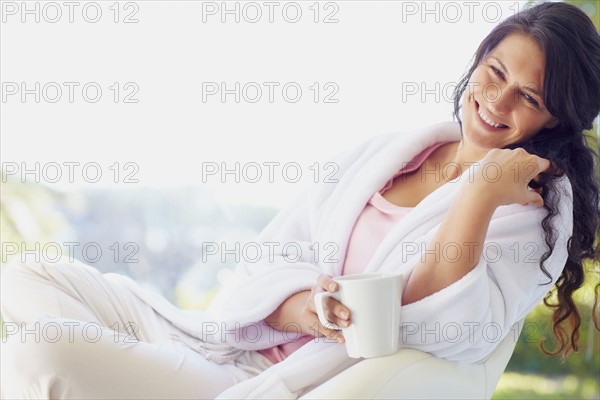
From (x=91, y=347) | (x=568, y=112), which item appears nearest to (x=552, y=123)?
(x=568, y=112)

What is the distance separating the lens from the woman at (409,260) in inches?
48.2

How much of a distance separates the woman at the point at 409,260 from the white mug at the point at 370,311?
0.06 feet

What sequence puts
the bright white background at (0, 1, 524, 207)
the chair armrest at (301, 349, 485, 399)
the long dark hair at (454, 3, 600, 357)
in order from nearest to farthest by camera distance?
the chair armrest at (301, 349, 485, 399) → the long dark hair at (454, 3, 600, 357) → the bright white background at (0, 1, 524, 207)

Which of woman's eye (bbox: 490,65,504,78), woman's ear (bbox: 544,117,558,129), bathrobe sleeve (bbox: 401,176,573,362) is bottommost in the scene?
bathrobe sleeve (bbox: 401,176,573,362)

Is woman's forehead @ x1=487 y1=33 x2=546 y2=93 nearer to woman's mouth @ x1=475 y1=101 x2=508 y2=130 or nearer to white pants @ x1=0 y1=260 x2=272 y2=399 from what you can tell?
woman's mouth @ x1=475 y1=101 x2=508 y2=130

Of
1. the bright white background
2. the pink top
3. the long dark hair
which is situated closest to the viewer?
the long dark hair

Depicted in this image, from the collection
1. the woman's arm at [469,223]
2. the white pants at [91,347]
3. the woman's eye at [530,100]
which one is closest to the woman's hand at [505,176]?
the woman's arm at [469,223]

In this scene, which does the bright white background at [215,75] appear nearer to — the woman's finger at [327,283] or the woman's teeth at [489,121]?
the woman's teeth at [489,121]

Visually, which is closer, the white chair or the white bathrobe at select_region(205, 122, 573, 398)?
the white chair

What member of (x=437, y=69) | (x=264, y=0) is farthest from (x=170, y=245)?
(x=437, y=69)

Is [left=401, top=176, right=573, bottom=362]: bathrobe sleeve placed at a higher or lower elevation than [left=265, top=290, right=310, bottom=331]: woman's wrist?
higher

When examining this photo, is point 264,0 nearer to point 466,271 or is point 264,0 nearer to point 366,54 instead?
point 366,54

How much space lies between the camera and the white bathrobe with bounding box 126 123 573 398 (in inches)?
48.2

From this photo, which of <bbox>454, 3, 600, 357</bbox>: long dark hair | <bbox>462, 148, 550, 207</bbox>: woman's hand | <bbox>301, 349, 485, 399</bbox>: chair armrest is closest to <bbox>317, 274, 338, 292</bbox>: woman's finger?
<bbox>301, 349, 485, 399</bbox>: chair armrest
